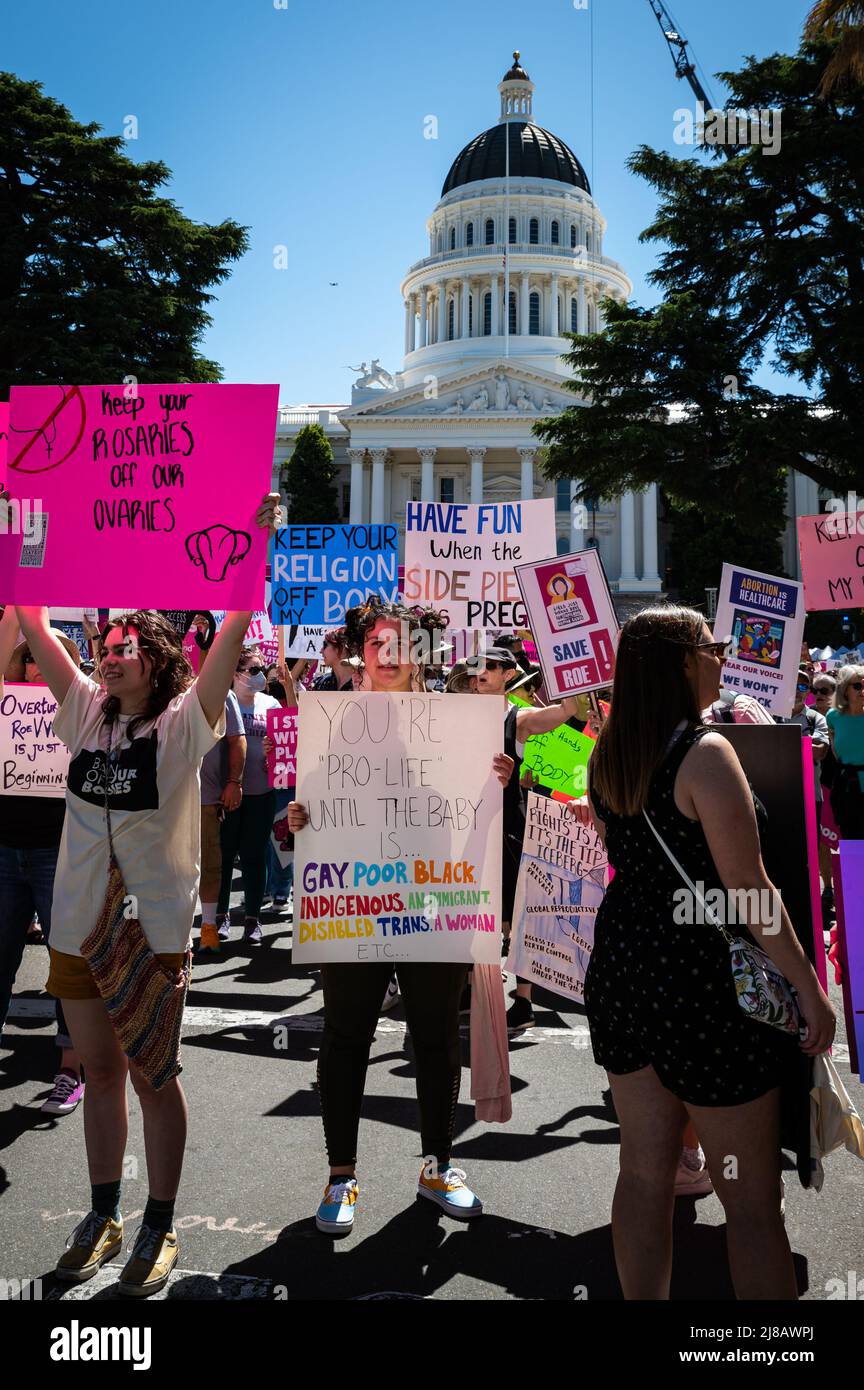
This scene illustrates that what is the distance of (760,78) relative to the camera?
19.9 meters

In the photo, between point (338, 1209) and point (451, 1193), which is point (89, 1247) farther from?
point (451, 1193)

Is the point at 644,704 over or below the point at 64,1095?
over

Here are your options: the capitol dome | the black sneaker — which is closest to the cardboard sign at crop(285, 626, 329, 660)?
the black sneaker

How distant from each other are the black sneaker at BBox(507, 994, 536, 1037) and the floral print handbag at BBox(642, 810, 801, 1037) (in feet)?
10.4

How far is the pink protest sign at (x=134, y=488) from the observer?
10.9 feet

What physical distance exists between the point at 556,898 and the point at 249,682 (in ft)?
11.7

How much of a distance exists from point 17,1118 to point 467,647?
15.1ft

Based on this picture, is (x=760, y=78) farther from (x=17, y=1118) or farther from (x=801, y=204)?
(x=17, y=1118)

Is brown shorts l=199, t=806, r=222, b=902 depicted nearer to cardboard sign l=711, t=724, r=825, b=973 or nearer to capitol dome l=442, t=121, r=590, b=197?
cardboard sign l=711, t=724, r=825, b=973

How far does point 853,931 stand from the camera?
8.66ft

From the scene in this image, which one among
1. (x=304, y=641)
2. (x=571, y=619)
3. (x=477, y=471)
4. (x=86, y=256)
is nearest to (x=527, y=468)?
(x=477, y=471)

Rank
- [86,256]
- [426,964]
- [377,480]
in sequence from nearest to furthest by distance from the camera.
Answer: [426,964]
[86,256]
[377,480]

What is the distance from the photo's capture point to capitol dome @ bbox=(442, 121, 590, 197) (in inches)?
3009
